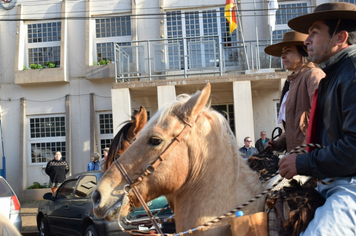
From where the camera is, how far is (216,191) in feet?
8.31

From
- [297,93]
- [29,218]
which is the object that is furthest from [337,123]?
[29,218]

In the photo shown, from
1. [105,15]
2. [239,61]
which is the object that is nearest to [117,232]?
[239,61]

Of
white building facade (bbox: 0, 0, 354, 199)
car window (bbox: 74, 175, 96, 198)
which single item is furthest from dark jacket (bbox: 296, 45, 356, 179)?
white building facade (bbox: 0, 0, 354, 199)

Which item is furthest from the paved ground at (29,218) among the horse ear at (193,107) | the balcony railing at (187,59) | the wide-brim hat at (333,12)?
the wide-brim hat at (333,12)

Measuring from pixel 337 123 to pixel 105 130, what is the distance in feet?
53.3

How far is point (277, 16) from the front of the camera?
56.7 feet

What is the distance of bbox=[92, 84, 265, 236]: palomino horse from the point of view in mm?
2443

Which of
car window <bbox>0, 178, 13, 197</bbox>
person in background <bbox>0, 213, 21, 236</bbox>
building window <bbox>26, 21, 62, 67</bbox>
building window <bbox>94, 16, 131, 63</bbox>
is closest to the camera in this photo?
person in background <bbox>0, 213, 21, 236</bbox>

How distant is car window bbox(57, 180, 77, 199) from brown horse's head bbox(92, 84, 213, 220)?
649 cm

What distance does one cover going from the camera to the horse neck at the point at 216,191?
2496 mm

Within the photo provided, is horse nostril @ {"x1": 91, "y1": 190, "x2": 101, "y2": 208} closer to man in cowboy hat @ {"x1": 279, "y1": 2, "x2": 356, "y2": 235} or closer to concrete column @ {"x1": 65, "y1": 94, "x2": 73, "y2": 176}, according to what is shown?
man in cowboy hat @ {"x1": 279, "y1": 2, "x2": 356, "y2": 235}

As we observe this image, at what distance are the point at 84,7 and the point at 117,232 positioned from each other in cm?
1396

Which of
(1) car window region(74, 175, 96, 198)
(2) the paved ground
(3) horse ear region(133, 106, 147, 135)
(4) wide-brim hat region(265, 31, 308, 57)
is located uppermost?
(4) wide-brim hat region(265, 31, 308, 57)

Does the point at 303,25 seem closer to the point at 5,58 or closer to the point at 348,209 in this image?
the point at 348,209
